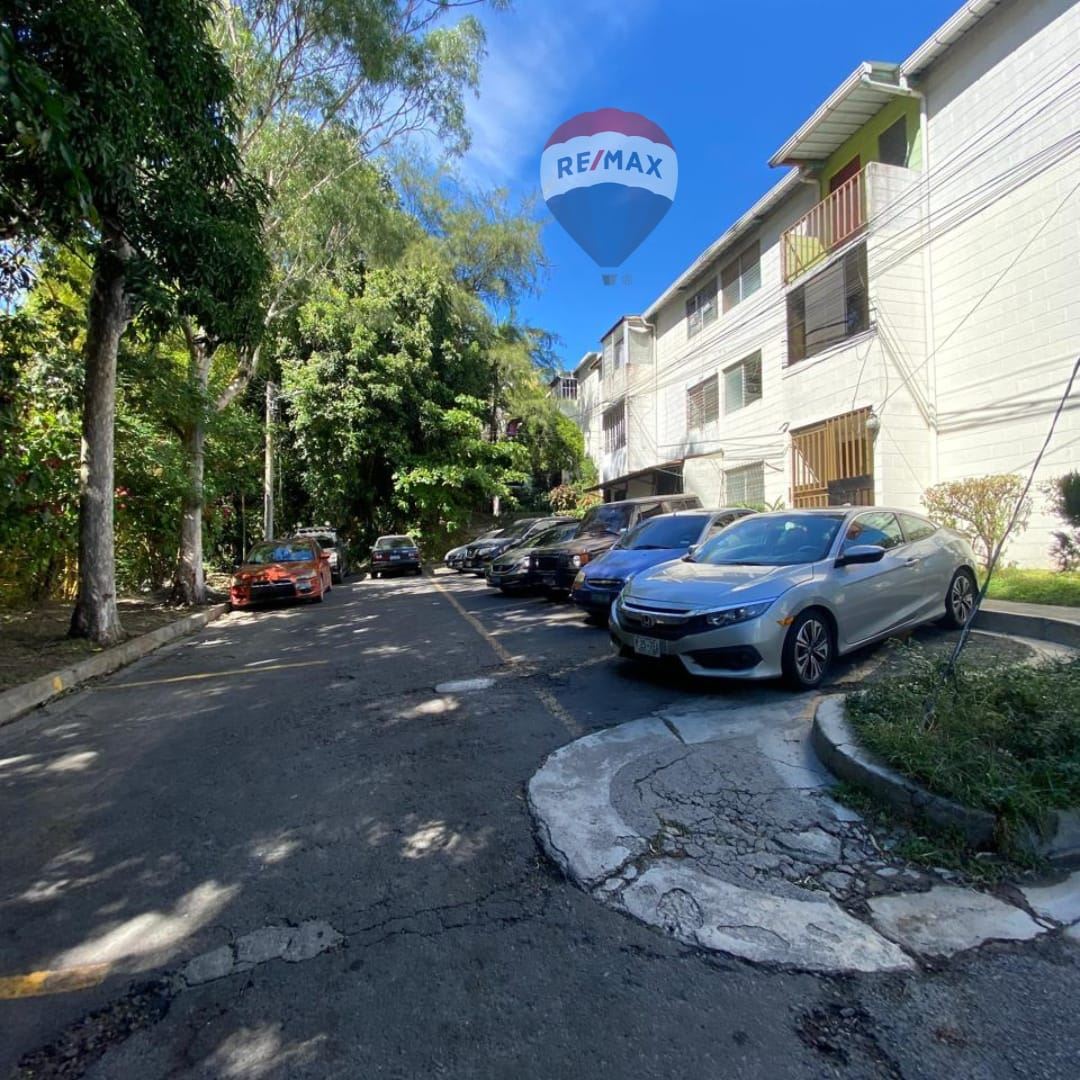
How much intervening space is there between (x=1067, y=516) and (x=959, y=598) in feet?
12.7

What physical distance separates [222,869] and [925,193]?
1494 cm

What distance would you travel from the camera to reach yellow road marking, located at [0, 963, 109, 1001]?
2.44 meters

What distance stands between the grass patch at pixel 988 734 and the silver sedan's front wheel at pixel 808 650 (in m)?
0.82

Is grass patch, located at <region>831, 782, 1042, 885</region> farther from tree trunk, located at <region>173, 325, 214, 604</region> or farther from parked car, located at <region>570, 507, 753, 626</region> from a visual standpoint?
tree trunk, located at <region>173, 325, 214, 604</region>

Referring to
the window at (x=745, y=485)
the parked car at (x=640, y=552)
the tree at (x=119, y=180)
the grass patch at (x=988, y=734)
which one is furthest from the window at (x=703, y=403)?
the grass patch at (x=988, y=734)

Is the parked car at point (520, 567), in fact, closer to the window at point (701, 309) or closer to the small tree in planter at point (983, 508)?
the small tree in planter at point (983, 508)

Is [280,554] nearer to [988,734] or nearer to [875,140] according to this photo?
[988,734]

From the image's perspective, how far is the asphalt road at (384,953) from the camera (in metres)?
2.10

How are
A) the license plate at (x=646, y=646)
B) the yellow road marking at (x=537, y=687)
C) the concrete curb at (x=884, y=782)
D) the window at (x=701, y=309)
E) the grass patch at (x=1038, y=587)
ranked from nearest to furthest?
the concrete curb at (x=884, y=782), the yellow road marking at (x=537, y=687), the license plate at (x=646, y=646), the grass patch at (x=1038, y=587), the window at (x=701, y=309)

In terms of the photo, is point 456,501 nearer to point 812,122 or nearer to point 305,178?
point 305,178

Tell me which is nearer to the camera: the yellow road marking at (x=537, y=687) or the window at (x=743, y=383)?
the yellow road marking at (x=537, y=687)

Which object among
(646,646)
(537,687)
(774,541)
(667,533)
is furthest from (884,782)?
(667,533)

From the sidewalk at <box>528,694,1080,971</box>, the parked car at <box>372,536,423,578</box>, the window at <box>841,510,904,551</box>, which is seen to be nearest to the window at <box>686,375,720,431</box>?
the parked car at <box>372,536,423,578</box>

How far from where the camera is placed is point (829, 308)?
14.4m
